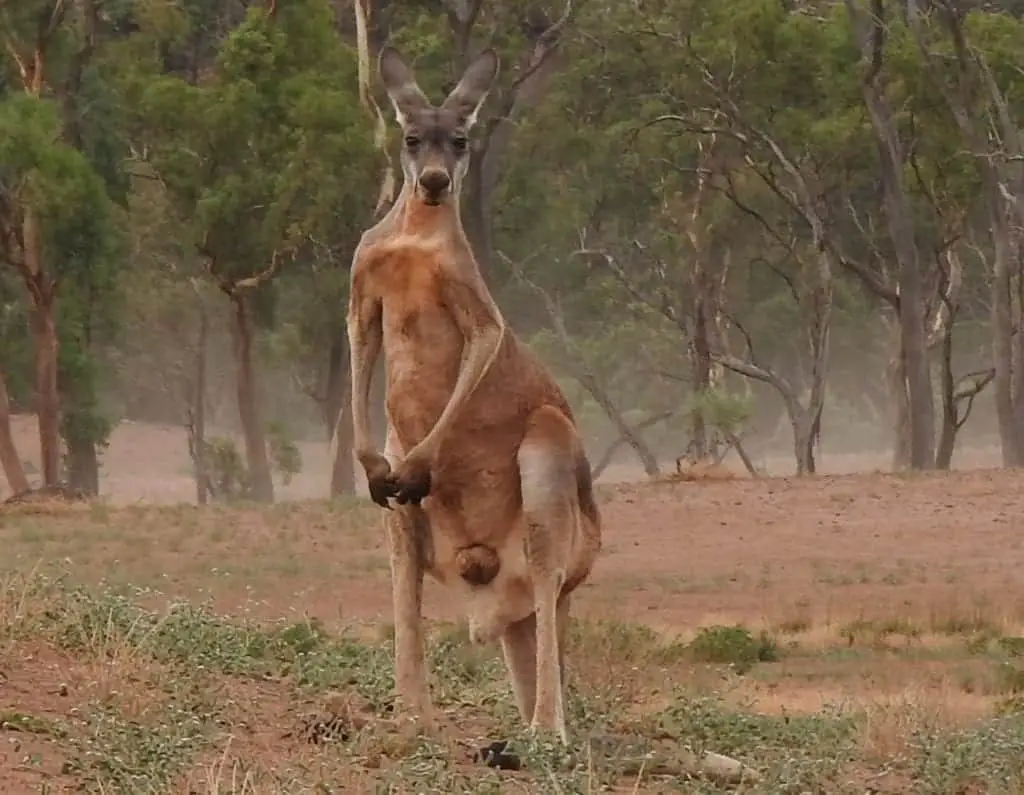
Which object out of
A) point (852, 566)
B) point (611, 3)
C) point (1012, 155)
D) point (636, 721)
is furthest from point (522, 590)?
point (611, 3)

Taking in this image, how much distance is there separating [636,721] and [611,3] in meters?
25.4

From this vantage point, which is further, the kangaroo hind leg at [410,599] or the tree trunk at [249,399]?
the tree trunk at [249,399]

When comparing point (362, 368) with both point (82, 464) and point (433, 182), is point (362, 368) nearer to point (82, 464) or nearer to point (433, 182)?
point (433, 182)

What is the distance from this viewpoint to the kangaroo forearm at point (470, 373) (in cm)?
666

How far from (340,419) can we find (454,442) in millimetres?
21940

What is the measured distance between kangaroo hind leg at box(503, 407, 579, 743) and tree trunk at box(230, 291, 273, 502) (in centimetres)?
2311

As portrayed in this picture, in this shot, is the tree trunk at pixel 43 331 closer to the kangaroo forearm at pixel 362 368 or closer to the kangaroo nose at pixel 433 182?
the kangaroo forearm at pixel 362 368

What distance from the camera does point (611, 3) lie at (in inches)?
1261

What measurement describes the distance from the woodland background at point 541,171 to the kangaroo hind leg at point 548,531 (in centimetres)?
1866

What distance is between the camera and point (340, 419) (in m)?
28.6

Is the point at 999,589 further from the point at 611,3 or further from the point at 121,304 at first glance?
the point at 121,304

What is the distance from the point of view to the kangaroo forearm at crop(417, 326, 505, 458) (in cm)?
666

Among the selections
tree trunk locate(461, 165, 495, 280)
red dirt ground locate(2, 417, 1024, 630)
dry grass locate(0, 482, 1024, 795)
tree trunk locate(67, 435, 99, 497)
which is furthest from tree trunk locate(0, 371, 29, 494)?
dry grass locate(0, 482, 1024, 795)

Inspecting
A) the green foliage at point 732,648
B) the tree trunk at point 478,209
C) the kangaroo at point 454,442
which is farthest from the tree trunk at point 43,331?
the kangaroo at point 454,442
